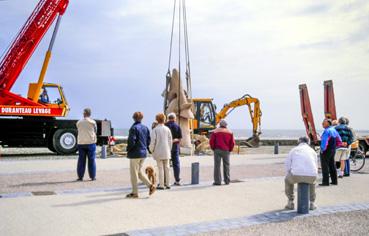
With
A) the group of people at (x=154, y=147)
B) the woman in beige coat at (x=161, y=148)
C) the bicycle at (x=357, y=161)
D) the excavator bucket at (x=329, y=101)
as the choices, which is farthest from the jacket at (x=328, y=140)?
the excavator bucket at (x=329, y=101)

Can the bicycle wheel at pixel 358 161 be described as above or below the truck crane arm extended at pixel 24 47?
below

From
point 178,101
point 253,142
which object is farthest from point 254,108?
point 178,101

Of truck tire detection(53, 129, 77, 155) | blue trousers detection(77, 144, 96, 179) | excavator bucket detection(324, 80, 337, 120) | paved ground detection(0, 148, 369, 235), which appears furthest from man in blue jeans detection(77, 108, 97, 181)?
excavator bucket detection(324, 80, 337, 120)

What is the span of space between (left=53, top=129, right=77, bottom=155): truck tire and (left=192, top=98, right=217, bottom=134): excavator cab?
10.2 meters

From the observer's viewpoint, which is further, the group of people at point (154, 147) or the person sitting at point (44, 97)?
the person sitting at point (44, 97)

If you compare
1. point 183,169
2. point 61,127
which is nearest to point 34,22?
point 61,127

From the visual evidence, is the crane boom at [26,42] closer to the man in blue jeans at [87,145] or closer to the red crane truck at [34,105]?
the red crane truck at [34,105]

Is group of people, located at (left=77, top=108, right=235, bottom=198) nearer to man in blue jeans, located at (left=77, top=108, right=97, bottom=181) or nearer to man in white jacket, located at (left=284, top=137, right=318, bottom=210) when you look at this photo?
man in blue jeans, located at (left=77, top=108, right=97, bottom=181)

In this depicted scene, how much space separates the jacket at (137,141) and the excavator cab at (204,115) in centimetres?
1958

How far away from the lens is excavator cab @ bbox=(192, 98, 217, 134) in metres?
29.5

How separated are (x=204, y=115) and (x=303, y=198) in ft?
72.2

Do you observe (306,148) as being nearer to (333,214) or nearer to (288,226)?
(333,214)

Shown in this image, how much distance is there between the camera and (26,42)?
2067 cm

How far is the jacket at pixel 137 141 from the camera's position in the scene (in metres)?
9.50
